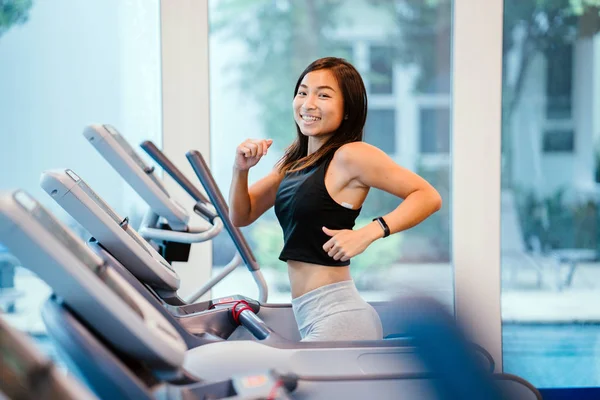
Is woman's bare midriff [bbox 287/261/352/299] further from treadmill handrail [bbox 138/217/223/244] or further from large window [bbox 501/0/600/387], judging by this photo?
large window [bbox 501/0/600/387]

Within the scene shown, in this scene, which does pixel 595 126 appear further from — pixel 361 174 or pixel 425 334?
pixel 425 334

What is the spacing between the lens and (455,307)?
1006mm

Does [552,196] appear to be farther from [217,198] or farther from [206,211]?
[217,198]

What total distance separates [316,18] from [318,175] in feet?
5.71

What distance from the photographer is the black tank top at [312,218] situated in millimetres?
2086

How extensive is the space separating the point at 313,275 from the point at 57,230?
0.99m

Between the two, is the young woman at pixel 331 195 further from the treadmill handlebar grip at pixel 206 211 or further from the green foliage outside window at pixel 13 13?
the green foliage outside window at pixel 13 13

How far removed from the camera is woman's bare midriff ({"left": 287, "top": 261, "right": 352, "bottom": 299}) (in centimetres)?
211

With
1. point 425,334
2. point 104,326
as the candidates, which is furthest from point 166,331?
point 425,334

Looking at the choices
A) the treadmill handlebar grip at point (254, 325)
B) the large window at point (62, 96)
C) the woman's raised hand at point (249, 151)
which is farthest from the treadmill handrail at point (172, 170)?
the large window at point (62, 96)

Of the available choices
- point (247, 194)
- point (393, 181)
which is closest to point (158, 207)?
point (247, 194)

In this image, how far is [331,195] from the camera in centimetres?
211

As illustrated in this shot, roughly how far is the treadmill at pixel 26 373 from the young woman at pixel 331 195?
1056mm

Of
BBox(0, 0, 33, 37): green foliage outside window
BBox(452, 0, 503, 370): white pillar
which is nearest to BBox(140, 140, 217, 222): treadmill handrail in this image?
BBox(452, 0, 503, 370): white pillar
